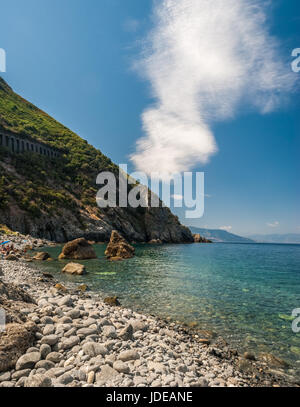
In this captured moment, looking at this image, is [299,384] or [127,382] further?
[299,384]

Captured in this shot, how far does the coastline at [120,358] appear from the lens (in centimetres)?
472

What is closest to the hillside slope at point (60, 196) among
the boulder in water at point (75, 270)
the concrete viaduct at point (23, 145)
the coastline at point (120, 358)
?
the concrete viaduct at point (23, 145)

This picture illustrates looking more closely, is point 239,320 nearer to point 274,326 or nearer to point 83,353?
point 274,326

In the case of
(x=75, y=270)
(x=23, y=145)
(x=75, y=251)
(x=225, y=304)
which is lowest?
(x=225, y=304)

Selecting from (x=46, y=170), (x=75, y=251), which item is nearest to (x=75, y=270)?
(x=75, y=251)

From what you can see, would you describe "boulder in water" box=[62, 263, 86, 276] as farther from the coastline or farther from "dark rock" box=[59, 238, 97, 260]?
the coastline

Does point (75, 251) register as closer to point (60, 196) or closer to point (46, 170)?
point (60, 196)

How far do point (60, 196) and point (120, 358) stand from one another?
227ft

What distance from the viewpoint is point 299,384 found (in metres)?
6.53

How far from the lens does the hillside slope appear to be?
56.4 metres

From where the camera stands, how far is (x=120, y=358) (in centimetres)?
569

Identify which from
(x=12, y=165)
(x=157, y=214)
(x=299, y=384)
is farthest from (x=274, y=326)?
(x=157, y=214)

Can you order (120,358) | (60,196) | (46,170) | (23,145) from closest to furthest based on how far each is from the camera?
(120,358)
(60,196)
(23,145)
(46,170)
